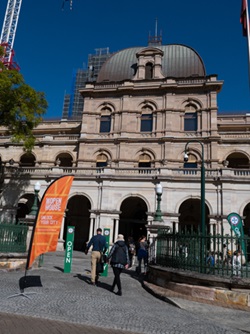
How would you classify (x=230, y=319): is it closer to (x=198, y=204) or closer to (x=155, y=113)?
(x=198, y=204)

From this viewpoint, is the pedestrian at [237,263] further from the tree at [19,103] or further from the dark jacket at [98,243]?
the tree at [19,103]

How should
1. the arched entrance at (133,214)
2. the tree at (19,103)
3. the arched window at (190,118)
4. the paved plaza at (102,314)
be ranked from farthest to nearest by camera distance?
the arched window at (190,118), the arched entrance at (133,214), the tree at (19,103), the paved plaza at (102,314)

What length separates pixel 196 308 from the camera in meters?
7.53

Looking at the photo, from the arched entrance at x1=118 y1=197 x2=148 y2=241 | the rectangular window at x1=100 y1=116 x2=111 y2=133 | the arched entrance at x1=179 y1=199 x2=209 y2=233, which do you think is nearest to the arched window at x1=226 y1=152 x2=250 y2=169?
the arched entrance at x1=179 y1=199 x2=209 y2=233

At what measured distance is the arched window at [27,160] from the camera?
110 feet

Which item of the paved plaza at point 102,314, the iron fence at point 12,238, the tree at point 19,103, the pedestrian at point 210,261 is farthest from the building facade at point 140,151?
Result: the paved plaza at point 102,314

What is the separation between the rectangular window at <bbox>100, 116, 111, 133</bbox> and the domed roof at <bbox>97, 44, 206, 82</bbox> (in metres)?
5.27

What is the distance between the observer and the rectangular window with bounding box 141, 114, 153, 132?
30938 mm

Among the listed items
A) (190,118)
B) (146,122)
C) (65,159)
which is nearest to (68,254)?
(146,122)

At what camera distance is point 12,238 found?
41.5 feet

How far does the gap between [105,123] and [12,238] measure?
21.0 meters

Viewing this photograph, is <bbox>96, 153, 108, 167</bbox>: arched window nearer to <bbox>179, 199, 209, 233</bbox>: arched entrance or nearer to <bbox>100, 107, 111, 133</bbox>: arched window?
<bbox>100, 107, 111, 133</bbox>: arched window

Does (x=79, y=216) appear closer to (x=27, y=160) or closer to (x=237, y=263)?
(x=27, y=160)

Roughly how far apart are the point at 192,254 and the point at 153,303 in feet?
6.74
